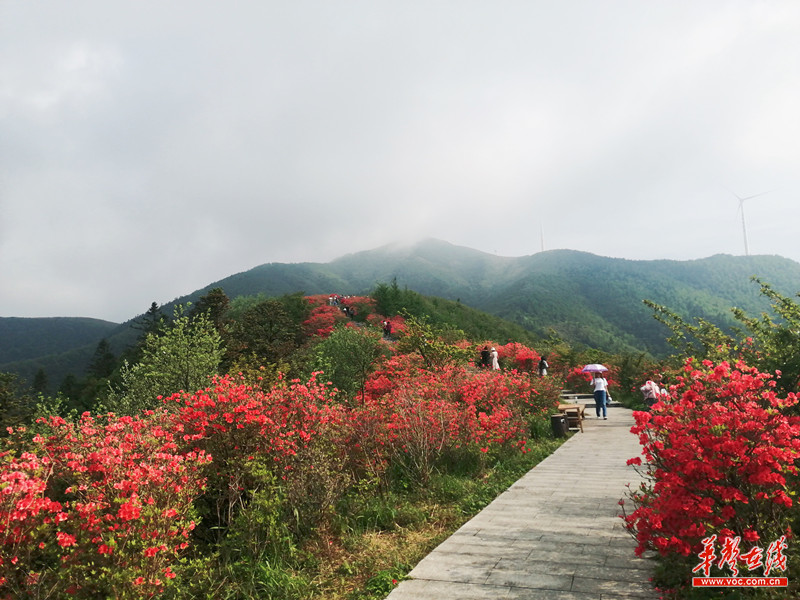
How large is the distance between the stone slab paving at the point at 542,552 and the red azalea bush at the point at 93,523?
1.97 metres

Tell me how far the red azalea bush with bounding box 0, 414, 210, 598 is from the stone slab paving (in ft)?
6.45

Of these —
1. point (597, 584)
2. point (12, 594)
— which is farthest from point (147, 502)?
point (597, 584)

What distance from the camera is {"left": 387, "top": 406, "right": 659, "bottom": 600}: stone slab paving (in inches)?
142

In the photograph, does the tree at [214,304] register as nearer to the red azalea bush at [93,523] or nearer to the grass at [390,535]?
the grass at [390,535]

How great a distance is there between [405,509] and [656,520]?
130 inches

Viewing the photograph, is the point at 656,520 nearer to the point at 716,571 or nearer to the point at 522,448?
the point at 716,571

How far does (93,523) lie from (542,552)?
3.86 metres

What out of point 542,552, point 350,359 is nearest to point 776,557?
point 542,552

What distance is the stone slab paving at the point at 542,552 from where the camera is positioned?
11.9ft

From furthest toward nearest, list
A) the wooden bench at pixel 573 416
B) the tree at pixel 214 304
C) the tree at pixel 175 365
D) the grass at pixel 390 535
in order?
the tree at pixel 214 304 → the tree at pixel 175 365 → the wooden bench at pixel 573 416 → the grass at pixel 390 535

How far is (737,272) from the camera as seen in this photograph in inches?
6865

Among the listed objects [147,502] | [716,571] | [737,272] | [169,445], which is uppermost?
[737,272]

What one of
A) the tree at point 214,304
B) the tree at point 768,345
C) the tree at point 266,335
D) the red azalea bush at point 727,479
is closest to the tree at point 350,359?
the tree at point 768,345

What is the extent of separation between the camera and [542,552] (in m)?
4.35
